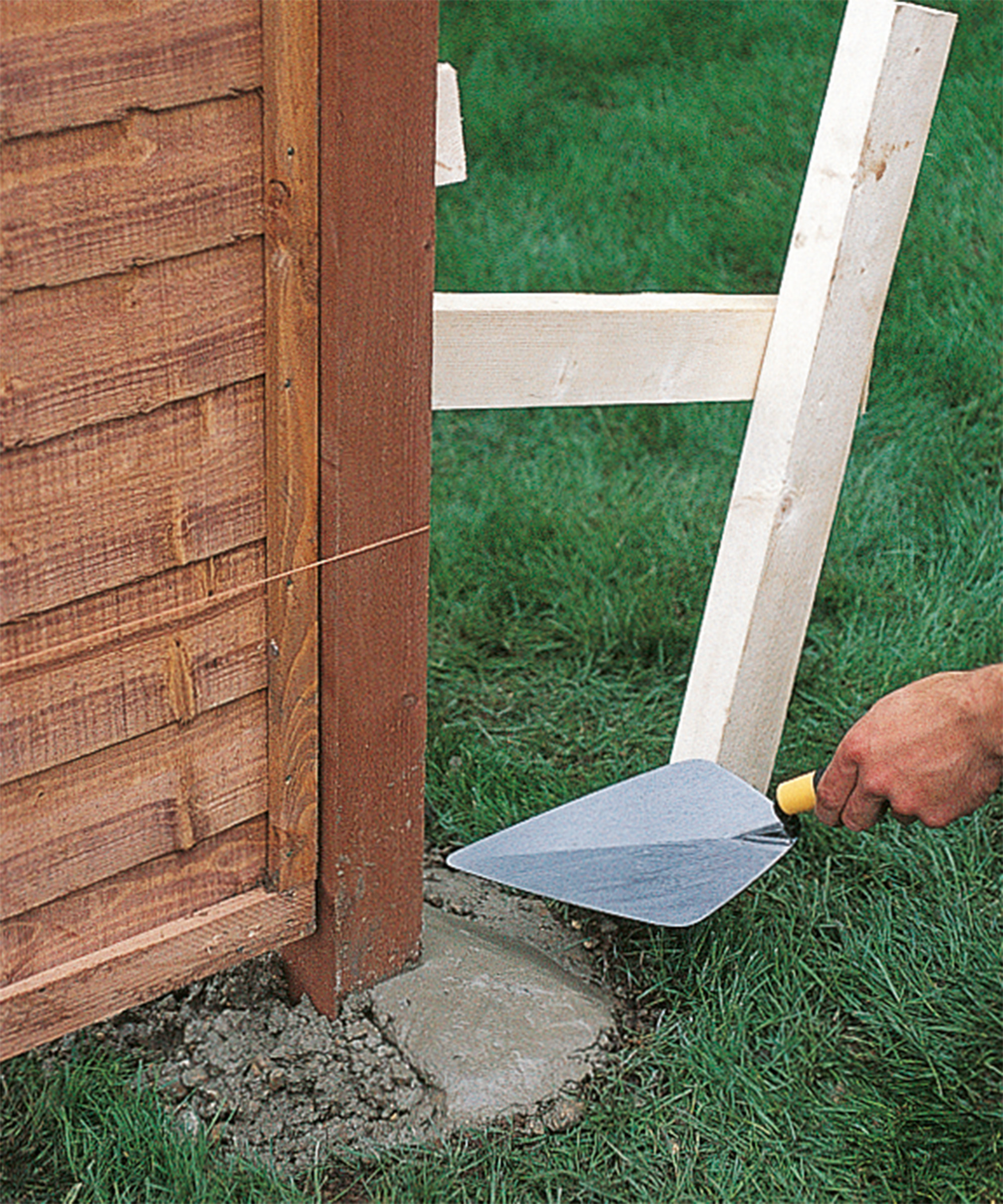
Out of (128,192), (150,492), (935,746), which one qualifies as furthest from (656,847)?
(128,192)

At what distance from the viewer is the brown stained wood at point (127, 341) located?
1423 millimetres

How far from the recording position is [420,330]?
1689 millimetres

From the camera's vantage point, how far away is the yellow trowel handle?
6.77 ft

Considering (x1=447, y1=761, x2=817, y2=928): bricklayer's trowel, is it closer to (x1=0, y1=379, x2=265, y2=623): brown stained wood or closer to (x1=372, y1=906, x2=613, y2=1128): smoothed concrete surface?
(x1=372, y1=906, x2=613, y2=1128): smoothed concrete surface

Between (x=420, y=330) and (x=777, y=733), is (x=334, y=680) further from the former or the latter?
(x=777, y=733)

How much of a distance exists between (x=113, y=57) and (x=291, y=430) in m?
0.45

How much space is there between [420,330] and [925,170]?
111 inches

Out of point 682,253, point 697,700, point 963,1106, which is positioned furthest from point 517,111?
point 963,1106

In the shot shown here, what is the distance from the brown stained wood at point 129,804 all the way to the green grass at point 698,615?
379 millimetres

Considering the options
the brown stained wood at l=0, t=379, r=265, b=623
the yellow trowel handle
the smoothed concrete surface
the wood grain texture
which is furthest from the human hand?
the brown stained wood at l=0, t=379, r=265, b=623

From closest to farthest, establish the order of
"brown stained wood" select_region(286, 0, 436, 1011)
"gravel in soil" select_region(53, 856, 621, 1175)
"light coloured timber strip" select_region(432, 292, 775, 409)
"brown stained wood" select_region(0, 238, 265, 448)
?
"brown stained wood" select_region(0, 238, 265, 448), "brown stained wood" select_region(286, 0, 436, 1011), "gravel in soil" select_region(53, 856, 621, 1175), "light coloured timber strip" select_region(432, 292, 775, 409)

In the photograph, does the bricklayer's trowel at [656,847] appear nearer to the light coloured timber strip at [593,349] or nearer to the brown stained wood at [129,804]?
the brown stained wood at [129,804]

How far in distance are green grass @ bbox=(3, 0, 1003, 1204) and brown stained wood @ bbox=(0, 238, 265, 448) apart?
3.08ft

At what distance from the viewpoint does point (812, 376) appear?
7.04 feet
